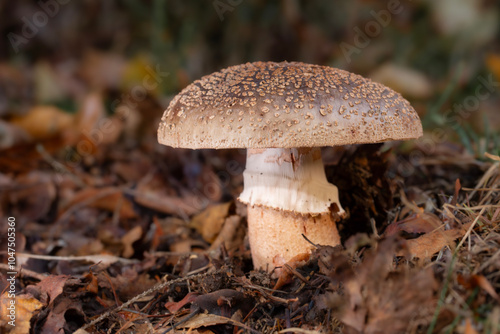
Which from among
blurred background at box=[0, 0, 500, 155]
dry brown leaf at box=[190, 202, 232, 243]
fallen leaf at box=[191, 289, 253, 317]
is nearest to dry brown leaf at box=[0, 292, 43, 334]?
fallen leaf at box=[191, 289, 253, 317]

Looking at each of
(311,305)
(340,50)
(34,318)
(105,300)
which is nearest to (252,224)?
(311,305)

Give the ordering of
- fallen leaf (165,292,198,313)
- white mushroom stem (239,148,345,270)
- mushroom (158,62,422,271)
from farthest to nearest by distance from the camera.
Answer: white mushroom stem (239,148,345,270), fallen leaf (165,292,198,313), mushroom (158,62,422,271)

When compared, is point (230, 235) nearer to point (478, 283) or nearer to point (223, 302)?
point (223, 302)

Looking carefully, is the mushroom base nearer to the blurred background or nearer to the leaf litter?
the leaf litter

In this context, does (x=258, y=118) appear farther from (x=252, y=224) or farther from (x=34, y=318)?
(x=34, y=318)

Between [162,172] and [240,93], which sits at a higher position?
[240,93]
